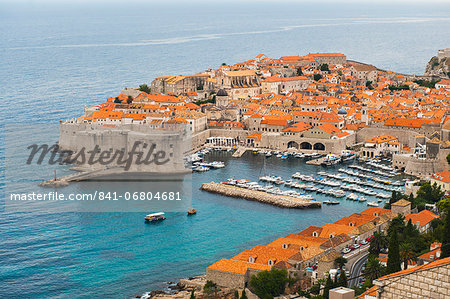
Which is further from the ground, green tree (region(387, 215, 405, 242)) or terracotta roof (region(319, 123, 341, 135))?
terracotta roof (region(319, 123, 341, 135))

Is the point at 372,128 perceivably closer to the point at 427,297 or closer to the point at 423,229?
the point at 423,229

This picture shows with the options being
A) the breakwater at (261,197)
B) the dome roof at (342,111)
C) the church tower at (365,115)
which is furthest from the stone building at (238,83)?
the breakwater at (261,197)

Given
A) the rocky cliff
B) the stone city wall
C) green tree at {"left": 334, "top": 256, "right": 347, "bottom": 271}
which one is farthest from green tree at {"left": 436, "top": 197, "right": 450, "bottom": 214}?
the rocky cliff

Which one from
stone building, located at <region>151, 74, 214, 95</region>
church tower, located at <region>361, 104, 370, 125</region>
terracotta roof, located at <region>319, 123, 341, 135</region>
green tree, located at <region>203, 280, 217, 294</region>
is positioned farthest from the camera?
stone building, located at <region>151, 74, 214, 95</region>

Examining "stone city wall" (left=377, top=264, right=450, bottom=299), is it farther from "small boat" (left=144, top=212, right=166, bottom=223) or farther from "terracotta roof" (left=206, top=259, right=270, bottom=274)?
"small boat" (left=144, top=212, right=166, bottom=223)

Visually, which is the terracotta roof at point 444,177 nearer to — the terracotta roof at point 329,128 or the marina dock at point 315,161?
the marina dock at point 315,161

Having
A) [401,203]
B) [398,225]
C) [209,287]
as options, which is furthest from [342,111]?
[209,287]

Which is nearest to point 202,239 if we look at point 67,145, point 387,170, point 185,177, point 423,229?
point 423,229
